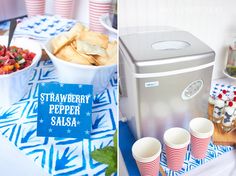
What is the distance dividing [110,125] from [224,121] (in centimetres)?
30

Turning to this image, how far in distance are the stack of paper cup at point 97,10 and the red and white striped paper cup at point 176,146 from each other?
472mm

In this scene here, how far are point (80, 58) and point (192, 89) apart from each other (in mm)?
269

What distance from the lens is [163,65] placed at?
0.56 metres

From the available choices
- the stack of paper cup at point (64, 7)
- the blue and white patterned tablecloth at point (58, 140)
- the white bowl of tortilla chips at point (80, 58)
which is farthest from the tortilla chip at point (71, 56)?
the stack of paper cup at point (64, 7)

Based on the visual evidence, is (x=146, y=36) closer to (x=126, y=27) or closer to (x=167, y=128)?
(x=126, y=27)

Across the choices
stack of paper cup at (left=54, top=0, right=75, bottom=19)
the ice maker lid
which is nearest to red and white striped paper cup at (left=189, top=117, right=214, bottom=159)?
the ice maker lid

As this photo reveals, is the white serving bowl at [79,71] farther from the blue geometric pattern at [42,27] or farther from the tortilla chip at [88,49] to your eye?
the blue geometric pattern at [42,27]

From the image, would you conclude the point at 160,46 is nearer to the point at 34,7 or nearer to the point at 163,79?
the point at 163,79

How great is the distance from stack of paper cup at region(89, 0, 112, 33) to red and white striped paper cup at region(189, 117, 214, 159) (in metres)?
0.47

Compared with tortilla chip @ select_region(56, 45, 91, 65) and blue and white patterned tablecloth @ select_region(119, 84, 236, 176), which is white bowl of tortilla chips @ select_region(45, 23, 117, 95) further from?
blue and white patterned tablecloth @ select_region(119, 84, 236, 176)

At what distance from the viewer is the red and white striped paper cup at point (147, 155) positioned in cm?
55

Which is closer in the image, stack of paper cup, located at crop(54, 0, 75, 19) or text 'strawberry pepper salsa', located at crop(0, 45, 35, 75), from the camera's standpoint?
text 'strawberry pepper salsa', located at crop(0, 45, 35, 75)

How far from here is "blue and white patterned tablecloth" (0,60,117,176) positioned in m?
0.55

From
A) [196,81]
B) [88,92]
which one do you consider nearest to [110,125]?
[88,92]
